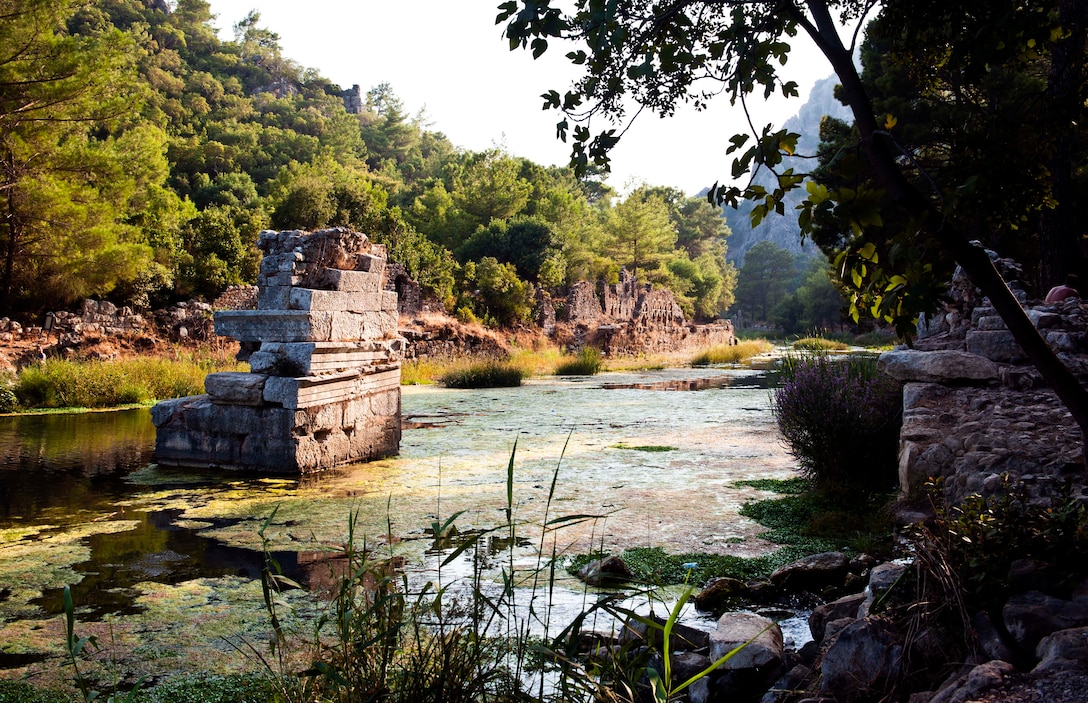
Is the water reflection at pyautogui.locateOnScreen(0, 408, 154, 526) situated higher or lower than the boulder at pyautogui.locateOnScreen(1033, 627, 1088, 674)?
lower

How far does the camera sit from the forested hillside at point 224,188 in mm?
16188

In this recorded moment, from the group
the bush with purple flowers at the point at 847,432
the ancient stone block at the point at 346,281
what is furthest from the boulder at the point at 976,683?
the ancient stone block at the point at 346,281

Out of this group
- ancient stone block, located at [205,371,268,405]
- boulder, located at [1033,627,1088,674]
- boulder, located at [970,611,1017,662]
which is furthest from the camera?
ancient stone block, located at [205,371,268,405]

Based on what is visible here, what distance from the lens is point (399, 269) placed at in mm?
24297

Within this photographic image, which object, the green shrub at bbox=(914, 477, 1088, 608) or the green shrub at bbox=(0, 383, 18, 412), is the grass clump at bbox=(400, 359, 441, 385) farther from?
the green shrub at bbox=(914, 477, 1088, 608)

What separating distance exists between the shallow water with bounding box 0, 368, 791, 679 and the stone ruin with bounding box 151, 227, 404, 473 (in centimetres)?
29

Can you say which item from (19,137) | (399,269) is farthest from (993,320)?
(399,269)

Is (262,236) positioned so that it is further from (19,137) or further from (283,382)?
(19,137)

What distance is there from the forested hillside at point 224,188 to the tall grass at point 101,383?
5.63 metres

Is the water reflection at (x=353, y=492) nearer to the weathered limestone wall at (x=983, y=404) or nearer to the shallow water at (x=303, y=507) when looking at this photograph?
the shallow water at (x=303, y=507)

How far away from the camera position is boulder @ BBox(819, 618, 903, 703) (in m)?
2.18

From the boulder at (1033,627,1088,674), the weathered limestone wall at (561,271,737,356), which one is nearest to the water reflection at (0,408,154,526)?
the boulder at (1033,627,1088,674)

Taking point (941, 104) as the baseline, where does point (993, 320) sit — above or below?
below

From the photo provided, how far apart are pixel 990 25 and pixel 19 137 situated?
746 inches
